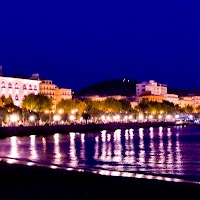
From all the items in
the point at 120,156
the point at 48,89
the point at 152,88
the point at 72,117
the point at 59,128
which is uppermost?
the point at 152,88

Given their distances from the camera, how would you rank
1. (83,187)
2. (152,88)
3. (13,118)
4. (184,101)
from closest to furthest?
(83,187)
(13,118)
(152,88)
(184,101)

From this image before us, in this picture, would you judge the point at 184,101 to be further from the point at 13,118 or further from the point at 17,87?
the point at 13,118

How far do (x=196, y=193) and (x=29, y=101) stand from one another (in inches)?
2849

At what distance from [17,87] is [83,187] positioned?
81331 mm

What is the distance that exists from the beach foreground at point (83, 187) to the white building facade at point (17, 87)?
245 feet

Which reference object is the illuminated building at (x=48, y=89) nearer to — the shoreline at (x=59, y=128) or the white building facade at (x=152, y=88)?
the shoreline at (x=59, y=128)

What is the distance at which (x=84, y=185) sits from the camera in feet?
39.2

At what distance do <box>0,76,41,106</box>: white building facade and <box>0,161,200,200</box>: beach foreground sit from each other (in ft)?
245

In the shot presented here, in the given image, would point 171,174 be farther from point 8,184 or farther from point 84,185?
point 8,184

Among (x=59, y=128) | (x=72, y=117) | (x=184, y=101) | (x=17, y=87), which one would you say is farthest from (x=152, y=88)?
(x=59, y=128)

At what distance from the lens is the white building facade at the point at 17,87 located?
87.2m

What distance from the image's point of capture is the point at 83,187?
38.0 ft

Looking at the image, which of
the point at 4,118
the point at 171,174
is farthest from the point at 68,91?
the point at 171,174

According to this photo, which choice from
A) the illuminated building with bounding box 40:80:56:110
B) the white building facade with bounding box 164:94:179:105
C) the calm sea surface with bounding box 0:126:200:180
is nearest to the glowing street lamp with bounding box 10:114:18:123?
the calm sea surface with bounding box 0:126:200:180
